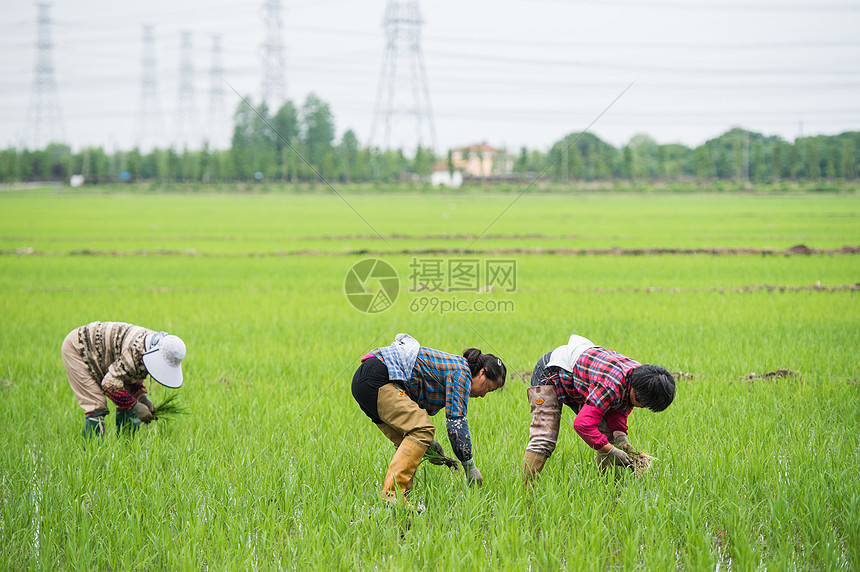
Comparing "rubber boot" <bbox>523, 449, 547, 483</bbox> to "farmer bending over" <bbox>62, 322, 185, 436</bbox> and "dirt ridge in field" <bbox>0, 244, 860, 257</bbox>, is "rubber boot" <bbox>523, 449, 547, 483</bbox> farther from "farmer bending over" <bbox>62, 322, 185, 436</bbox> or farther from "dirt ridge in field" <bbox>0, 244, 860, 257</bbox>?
"dirt ridge in field" <bbox>0, 244, 860, 257</bbox>

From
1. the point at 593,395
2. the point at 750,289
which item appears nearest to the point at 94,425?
the point at 593,395

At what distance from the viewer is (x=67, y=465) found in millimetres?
3281

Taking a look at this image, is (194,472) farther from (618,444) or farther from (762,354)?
(762,354)

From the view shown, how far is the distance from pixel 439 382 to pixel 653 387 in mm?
909

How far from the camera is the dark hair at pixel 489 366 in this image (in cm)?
295

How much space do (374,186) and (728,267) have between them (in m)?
35.9

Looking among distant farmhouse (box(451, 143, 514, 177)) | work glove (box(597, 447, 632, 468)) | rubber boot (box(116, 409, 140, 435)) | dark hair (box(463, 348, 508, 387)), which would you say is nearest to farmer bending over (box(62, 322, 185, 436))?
rubber boot (box(116, 409, 140, 435))

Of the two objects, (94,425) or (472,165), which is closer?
(94,425)

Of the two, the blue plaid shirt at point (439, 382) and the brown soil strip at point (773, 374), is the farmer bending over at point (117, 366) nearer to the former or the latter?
the blue plaid shirt at point (439, 382)

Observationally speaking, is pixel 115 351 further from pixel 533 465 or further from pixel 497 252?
pixel 497 252

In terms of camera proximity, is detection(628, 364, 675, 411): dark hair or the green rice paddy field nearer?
the green rice paddy field

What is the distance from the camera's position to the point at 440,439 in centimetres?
382

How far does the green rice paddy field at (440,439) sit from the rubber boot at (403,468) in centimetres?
8

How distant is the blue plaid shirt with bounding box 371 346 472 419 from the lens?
289 centimetres
